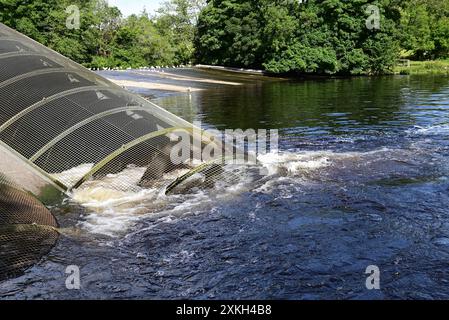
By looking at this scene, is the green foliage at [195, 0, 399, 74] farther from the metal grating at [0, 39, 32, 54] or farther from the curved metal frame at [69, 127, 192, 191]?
the curved metal frame at [69, 127, 192, 191]

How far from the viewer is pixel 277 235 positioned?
1227 centimetres

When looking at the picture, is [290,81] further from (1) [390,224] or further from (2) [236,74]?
(1) [390,224]

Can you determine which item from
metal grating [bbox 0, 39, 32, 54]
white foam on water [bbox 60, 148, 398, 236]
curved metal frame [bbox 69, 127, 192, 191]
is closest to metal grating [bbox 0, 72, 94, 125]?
metal grating [bbox 0, 39, 32, 54]

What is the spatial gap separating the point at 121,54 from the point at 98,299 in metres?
87.8

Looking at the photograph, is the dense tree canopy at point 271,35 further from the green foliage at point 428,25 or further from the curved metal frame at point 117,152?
the curved metal frame at point 117,152

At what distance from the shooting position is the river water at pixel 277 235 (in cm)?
984

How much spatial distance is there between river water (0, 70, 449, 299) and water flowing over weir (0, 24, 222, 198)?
2.92 feet

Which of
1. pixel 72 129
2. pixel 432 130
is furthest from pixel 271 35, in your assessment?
pixel 72 129

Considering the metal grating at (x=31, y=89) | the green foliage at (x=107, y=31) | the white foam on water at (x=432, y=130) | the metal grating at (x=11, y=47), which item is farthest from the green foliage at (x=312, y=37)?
the metal grating at (x=31, y=89)

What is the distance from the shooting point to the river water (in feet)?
32.3

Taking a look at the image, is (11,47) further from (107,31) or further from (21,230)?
(107,31)

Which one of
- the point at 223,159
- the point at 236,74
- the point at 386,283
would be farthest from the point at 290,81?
the point at 386,283

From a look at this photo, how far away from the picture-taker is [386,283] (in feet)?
32.1
